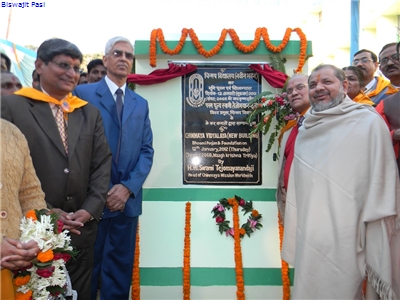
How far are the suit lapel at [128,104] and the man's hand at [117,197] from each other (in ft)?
1.88

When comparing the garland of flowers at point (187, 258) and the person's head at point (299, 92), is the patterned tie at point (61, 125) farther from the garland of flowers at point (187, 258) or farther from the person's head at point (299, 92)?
the person's head at point (299, 92)

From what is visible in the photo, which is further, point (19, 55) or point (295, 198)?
point (295, 198)

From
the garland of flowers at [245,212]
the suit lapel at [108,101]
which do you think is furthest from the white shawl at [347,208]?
the suit lapel at [108,101]

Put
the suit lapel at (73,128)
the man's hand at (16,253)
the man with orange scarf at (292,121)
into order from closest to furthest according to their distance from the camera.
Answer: the man's hand at (16,253), the suit lapel at (73,128), the man with orange scarf at (292,121)

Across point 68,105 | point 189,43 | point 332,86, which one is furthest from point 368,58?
point 68,105

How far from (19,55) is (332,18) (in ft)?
38.6

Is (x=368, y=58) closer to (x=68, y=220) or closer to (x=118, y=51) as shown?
(x=118, y=51)

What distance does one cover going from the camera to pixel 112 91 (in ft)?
11.4

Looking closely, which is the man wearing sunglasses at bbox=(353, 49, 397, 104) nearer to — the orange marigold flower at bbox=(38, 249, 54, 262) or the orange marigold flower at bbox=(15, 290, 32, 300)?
the orange marigold flower at bbox=(38, 249, 54, 262)

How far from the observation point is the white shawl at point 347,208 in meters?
2.71

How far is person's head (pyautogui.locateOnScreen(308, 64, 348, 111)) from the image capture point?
308 centimetres

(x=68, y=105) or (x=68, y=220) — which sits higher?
(x=68, y=105)

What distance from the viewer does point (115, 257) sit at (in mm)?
3475

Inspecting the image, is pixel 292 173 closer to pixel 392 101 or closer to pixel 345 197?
pixel 345 197
